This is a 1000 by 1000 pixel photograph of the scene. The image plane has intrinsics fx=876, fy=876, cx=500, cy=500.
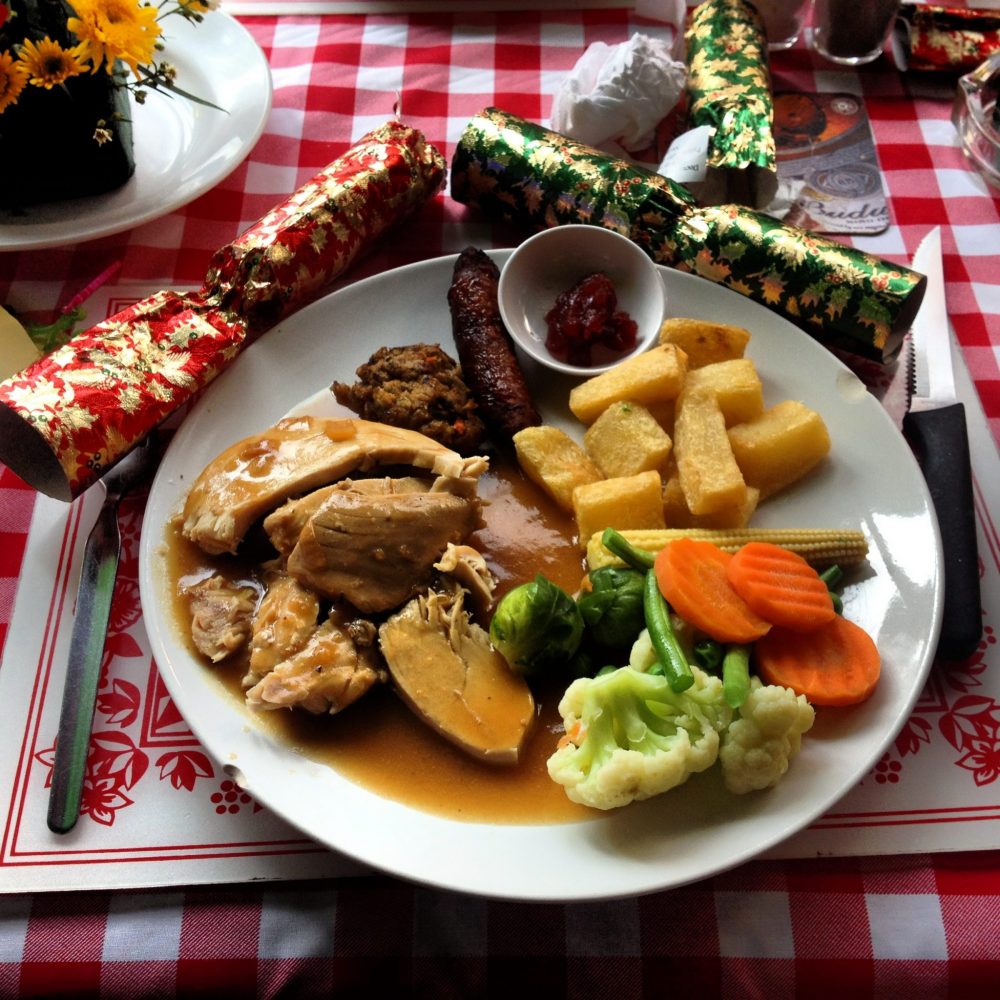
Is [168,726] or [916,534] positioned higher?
[916,534]

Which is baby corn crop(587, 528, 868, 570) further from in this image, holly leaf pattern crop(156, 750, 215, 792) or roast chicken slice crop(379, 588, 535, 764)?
holly leaf pattern crop(156, 750, 215, 792)

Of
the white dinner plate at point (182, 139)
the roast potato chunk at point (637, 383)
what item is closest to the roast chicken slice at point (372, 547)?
the roast potato chunk at point (637, 383)

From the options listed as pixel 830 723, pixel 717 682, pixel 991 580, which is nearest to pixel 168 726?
pixel 717 682

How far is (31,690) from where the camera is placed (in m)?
2.23

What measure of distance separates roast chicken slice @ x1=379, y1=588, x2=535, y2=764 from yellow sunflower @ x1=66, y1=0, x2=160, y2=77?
68.1 inches

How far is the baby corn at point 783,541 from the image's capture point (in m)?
2.21

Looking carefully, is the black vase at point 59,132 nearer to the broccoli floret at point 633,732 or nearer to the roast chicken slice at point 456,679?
the roast chicken slice at point 456,679

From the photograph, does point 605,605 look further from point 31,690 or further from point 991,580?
point 31,690

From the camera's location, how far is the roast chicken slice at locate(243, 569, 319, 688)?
2.04m

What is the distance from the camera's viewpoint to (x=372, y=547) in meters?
2.14

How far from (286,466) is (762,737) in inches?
53.5

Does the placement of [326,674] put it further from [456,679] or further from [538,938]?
[538,938]

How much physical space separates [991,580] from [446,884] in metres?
1.66

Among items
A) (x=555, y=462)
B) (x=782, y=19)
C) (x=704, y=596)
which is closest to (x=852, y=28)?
(x=782, y=19)
